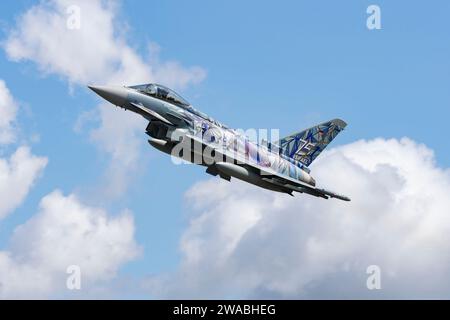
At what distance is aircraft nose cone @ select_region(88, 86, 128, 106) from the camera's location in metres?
42.6

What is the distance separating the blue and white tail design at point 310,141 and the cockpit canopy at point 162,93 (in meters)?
9.78

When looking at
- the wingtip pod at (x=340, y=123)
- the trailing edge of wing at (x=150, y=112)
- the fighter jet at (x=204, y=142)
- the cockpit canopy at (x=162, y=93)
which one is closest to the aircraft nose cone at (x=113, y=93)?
the fighter jet at (x=204, y=142)

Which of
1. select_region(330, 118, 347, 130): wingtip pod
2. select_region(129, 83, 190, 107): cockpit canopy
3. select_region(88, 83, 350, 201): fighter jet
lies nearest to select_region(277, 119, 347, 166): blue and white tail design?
select_region(330, 118, 347, 130): wingtip pod

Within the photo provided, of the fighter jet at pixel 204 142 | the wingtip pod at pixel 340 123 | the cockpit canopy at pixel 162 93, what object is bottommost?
the fighter jet at pixel 204 142

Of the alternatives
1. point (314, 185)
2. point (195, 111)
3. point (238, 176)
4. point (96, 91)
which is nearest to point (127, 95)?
point (96, 91)

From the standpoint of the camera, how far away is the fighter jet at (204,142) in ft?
142

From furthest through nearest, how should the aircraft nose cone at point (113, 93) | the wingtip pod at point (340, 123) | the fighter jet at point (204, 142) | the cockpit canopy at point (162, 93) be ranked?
the wingtip pod at point (340, 123)
the cockpit canopy at point (162, 93)
the fighter jet at point (204, 142)
the aircraft nose cone at point (113, 93)

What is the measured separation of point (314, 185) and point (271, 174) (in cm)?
500

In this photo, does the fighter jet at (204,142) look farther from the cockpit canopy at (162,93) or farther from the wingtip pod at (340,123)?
the wingtip pod at (340,123)

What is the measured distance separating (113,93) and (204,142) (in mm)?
6669

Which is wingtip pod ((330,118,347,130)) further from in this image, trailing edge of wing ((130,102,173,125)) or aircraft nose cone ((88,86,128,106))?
aircraft nose cone ((88,86,128,106))

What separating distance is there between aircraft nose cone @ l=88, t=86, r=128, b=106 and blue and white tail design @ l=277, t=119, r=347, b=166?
13.7 m

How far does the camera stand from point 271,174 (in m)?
46.2
